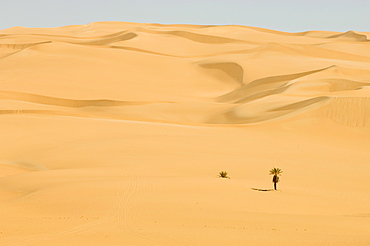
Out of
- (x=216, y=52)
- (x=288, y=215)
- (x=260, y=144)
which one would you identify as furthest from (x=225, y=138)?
(x=216, y=52)

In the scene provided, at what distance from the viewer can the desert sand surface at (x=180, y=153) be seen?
11914 millimetres

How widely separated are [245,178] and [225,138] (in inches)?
270

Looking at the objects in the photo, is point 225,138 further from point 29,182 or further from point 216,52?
point 216,52

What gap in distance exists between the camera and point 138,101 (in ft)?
146

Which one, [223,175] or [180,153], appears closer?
[223,175]

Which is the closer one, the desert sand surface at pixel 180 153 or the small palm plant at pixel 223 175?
the desert sand surface at pixel 180 153

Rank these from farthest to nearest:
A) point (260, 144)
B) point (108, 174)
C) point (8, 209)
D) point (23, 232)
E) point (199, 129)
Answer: point (199, 129), point (260, 144), point (108, 174), point (8, 209), point (23, 232)

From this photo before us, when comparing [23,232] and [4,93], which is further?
[4,93]

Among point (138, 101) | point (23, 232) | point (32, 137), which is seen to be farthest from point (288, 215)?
point (138, 101)

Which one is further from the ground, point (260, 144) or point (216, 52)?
point (216, 52)

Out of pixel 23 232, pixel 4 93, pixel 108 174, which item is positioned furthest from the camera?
pixel 4 93

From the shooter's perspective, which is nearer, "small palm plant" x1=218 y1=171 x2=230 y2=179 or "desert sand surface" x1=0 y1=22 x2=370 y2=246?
"desert sand surface" x1=0 y1=22 x2=370 y2=246

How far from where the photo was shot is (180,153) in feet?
72.3

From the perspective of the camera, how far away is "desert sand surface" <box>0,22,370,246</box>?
1191cm
